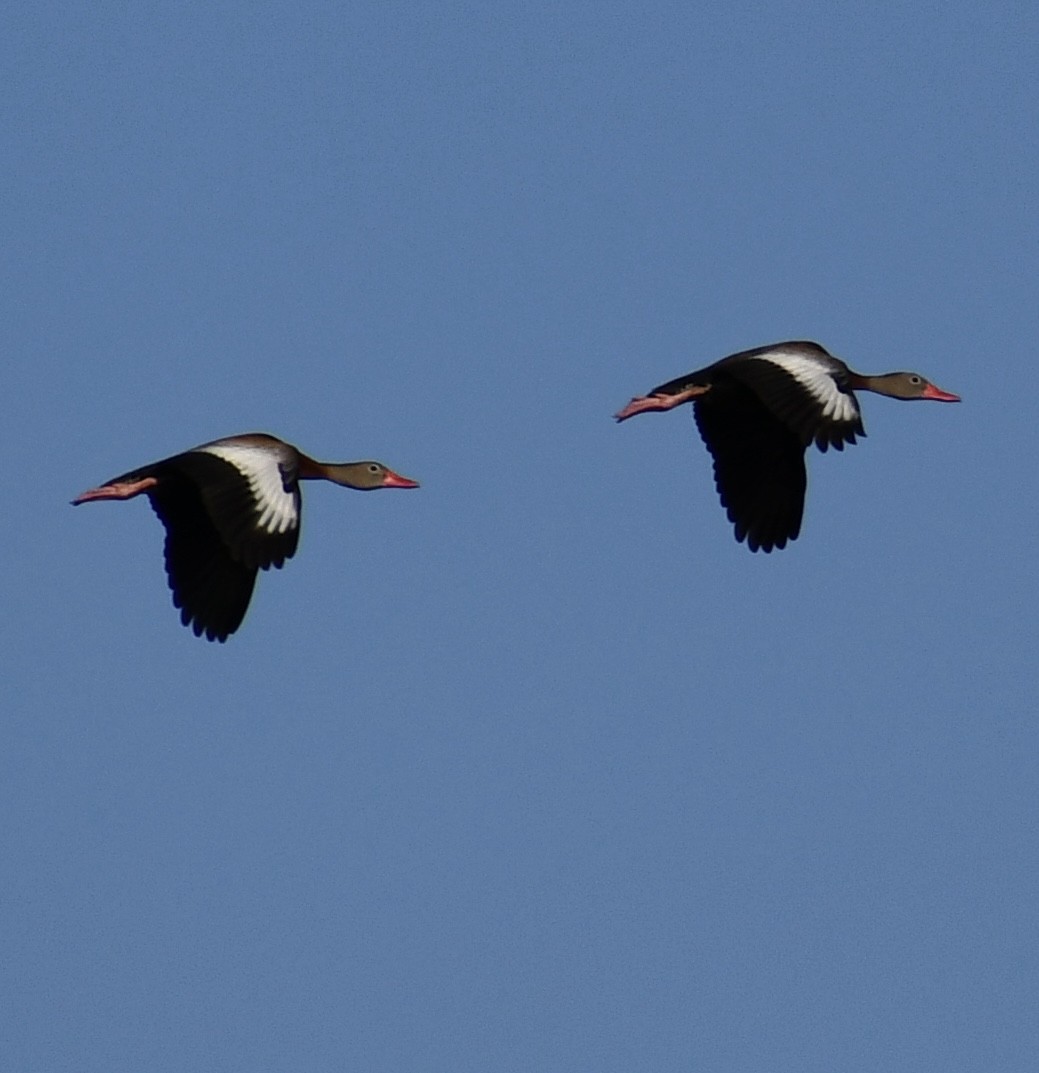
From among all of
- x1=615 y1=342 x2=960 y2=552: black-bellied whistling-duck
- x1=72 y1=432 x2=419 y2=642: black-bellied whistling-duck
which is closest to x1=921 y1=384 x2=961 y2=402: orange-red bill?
x1=615 y1=342 x2=960 y2=552: black-bellied whistling-duck

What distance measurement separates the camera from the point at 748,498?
27594 millimetres

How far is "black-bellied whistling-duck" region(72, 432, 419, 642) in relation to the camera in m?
24.1

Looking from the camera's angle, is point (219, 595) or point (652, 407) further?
point (652, 407)

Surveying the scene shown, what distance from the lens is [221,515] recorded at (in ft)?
79.6

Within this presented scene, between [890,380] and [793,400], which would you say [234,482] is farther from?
[890,380]

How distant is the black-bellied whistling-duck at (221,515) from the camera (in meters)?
24.1

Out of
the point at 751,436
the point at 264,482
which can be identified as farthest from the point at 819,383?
the point at 264,482

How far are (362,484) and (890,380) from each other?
188 inches

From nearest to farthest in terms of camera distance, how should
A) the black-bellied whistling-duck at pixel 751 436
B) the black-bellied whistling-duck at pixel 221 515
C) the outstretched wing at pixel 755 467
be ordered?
the black-bellied whistling-duck at pixel 221 515
the black-bellied whistling-duck at pixel 751 436
the outstretched wing at pixel 755 467

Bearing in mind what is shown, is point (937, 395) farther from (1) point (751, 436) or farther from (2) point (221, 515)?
(2) point (221, 515)

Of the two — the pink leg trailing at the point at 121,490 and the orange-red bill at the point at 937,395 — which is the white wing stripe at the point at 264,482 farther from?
the orange-red bill at the point at 937,395

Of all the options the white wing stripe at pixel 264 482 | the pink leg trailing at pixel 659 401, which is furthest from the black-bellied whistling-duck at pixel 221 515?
the pink leg trailing at pixel 659 401

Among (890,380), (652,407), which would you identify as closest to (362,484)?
(652,407)

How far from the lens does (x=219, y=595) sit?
82.9 ft
